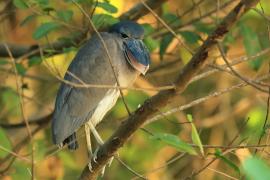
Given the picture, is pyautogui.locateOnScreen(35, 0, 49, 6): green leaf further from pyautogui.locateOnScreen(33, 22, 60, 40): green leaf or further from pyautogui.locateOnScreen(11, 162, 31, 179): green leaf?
pyautogui.locateOnScreen(11, 162, 31, 179): green leaf

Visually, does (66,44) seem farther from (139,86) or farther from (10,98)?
(139,86)

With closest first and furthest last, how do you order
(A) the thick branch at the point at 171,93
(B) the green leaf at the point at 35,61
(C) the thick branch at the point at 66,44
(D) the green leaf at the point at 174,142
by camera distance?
(A) the thick branch at the point at 171,93
(D) the green leaf at the point at 174,142
(B) the green leaf at the point at 35,61
(C) the thick branch at the point at 66,44

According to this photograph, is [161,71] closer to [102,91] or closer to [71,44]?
[71,44]

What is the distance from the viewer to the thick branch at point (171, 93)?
1792mm

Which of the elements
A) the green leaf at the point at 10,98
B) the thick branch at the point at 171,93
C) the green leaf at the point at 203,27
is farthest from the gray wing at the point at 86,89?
the thick branch at the point at 171,93

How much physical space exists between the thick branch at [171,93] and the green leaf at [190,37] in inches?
48.7

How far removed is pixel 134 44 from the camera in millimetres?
3418

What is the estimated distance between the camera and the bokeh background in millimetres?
3350

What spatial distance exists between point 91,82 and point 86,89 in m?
0.06

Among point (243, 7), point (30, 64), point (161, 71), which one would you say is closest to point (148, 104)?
point (243, 7)

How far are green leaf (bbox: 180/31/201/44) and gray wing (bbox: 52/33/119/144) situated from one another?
43 cm

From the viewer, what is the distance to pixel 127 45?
3449mm

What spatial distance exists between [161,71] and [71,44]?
768mm

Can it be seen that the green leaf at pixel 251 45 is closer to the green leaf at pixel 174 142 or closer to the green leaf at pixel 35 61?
the green leaf at pixel 35 61
